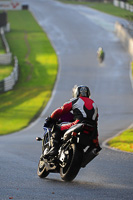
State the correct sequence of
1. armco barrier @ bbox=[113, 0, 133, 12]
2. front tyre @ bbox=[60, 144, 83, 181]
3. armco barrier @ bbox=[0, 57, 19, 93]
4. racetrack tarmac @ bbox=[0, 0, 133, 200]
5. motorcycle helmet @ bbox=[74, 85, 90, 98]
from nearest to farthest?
racetrack tarmac @ bbox=[0, 0, 133, 200] → front tyre @ bbox=[60, 144, 83, 181] → motorcycle helmet @ bbox=[74, 85, 90, 98] → armco barrier @ bbox=[0, 57, 19, 93] → armco barrier @ bbox=[113, 0, 133, 12]

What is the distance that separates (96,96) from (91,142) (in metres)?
29.7

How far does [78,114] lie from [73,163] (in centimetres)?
102

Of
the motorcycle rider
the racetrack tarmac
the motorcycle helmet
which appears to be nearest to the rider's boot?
the motorcycle rider

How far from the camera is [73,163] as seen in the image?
993 centimetres

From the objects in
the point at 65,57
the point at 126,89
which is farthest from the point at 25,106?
the point at 65,57

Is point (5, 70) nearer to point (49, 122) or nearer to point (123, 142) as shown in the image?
point (123, 142)

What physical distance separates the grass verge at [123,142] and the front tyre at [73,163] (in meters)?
7.84

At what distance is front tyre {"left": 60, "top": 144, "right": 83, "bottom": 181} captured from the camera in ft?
32.5

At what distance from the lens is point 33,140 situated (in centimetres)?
2286

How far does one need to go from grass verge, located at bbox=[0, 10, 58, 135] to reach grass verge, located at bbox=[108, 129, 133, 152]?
26.8 ft

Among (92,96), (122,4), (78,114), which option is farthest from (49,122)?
(122,4)

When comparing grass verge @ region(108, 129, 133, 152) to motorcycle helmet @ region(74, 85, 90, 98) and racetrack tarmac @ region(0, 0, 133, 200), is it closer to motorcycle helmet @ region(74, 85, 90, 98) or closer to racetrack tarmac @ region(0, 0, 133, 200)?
racetrack tarmac @ region(0, 0, 133, 200)

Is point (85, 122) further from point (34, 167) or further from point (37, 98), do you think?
point (37, 98)

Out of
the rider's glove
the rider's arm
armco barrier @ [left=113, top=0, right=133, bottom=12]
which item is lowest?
armco barrier @ [left=113, top=0, right=133, bottom=12]
